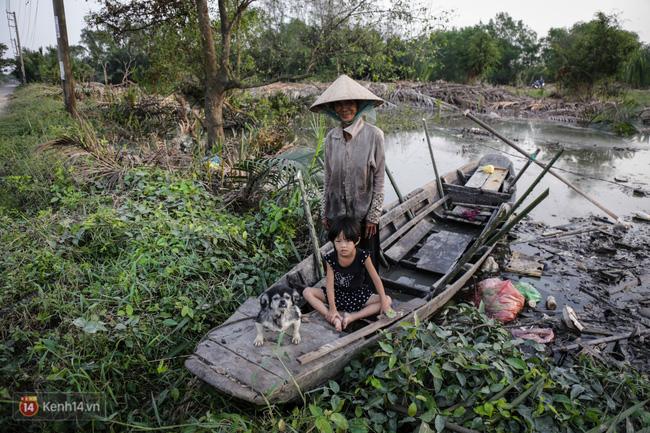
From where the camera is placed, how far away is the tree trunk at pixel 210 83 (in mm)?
6551

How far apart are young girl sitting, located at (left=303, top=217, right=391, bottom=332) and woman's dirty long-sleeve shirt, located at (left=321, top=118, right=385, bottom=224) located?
0.33 metres

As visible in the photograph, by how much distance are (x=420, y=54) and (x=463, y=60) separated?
2536 cm

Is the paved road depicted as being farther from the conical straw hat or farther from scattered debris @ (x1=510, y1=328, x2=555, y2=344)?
scattered debris @ (x1=510, y1=328, x2=555, y2=344)

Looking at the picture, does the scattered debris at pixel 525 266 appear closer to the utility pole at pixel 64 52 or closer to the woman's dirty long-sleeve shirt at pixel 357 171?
the woman's dirty long-sleeve shirt at pixel 357 171

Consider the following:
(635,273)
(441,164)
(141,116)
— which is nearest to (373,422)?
(635,273)

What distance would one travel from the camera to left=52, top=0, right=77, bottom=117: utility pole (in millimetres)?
8477

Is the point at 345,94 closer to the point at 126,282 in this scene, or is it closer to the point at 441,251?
the point at 126,282

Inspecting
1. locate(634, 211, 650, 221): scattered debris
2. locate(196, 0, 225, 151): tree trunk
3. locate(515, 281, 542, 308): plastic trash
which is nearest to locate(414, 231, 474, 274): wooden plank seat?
locate(515, 281, 542, 308): plastic trash

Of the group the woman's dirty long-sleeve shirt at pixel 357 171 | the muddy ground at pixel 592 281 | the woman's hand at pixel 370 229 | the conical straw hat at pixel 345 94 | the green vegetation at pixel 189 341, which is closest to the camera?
the green vegetation at pixel 189 341

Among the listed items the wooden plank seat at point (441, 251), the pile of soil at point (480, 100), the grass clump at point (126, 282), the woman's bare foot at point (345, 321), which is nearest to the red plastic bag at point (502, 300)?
the wooden plank seat at point (441, 251)

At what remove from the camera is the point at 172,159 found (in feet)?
17.7

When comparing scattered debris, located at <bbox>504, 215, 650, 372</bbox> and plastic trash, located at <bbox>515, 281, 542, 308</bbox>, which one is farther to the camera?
plastic trash, located at <bbox>515, 281, 542, 308</bbox>

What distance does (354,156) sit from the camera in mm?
2977

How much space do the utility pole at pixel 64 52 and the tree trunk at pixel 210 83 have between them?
3834 millimetres
